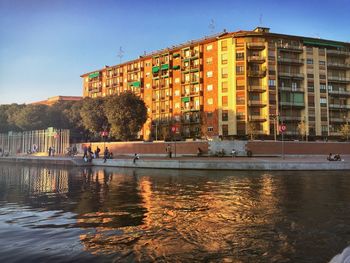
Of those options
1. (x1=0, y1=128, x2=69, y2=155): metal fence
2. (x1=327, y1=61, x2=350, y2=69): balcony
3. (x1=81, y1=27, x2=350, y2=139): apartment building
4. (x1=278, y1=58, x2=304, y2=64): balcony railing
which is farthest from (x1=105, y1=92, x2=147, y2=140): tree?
(x1=327, y1=61, x2=350, y2=69): balcony

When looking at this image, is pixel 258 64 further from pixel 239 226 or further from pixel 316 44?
pixel 239 226

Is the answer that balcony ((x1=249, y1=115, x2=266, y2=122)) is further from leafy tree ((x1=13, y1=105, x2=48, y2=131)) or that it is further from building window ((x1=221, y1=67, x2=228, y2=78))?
leafy tree ((x1=13, y1=105, x2=48, y2=131))

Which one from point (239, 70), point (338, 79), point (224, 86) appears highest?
point (239, 70)

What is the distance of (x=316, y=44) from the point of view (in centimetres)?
7388

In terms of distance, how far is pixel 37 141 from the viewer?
6662cm

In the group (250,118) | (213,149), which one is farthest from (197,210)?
(250,118)

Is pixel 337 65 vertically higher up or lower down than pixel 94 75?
lower down

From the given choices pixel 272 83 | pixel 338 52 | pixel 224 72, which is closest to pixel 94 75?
pixel 224 72

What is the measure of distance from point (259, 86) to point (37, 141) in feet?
150

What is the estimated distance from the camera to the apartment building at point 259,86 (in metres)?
68.6

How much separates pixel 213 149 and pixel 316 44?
127 feet

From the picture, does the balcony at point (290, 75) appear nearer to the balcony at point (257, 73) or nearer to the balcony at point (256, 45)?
the balcony at point (257, 73)

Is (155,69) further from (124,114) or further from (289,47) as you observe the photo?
(289,47)

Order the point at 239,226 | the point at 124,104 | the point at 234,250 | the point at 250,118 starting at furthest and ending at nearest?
the point at 250,118 < the point at 124,104 < the point at 239,226 < the point at 234,250
